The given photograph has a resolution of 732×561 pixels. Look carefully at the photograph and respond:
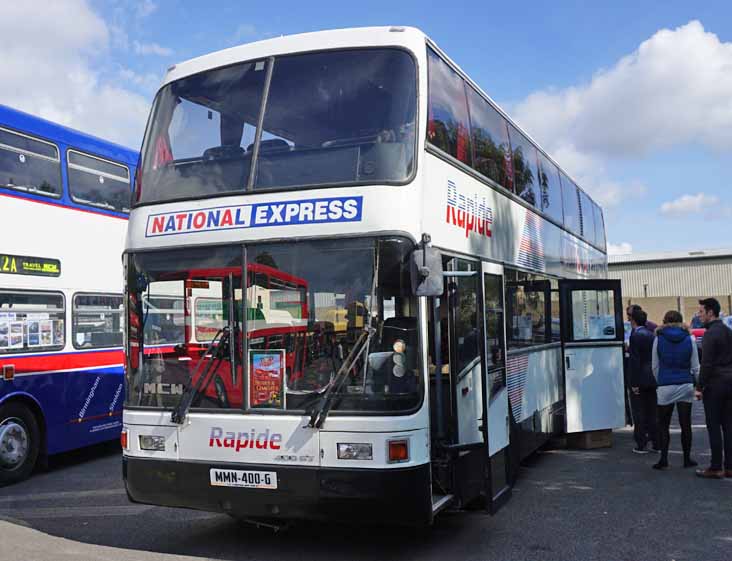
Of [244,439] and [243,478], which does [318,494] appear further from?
[244,439]

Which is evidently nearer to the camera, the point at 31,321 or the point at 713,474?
the point at 713,474

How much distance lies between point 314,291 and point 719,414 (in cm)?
547

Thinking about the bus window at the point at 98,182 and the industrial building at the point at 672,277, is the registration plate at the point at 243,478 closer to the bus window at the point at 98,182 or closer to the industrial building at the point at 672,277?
the bus window at the point at 98,182

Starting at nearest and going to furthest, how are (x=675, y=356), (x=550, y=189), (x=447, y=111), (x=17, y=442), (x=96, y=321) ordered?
(x=447, y=111)
(x=675, y=356)
(x=17, y=442)
(x=96, y=321)
(x=550, y=189)

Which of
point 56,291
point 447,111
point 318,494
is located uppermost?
point 447,111

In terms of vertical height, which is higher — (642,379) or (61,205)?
(61,205)

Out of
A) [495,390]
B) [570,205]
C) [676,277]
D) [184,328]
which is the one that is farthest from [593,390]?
[676,277]

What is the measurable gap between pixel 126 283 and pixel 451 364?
2.76 metres

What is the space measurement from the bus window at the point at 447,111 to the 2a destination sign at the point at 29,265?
5.71m

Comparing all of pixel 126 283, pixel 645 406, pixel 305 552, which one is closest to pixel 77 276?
pixel 126 283

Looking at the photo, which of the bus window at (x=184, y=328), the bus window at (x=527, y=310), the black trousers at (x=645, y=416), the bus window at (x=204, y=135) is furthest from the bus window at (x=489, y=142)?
the black trousers at (x=645, y=416)

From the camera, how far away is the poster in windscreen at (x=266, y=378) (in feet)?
19.5

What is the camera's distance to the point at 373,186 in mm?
5941

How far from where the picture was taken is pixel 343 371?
5.79 meters
